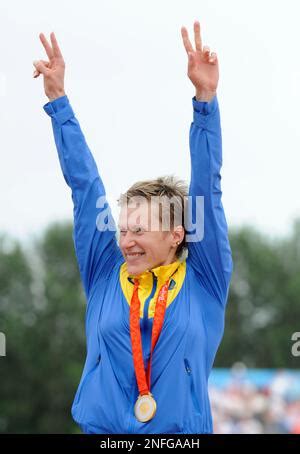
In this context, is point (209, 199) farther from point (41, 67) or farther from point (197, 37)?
point (41, 67)

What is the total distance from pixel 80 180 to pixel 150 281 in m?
0.64

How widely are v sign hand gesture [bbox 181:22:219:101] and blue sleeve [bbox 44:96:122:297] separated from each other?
68 cm

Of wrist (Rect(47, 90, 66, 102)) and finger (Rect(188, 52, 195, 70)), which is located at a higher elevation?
finger (Rect(188, 52, 195, 70))

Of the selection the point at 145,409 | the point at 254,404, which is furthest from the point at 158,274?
the point at 254,404

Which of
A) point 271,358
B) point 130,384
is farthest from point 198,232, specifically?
point 271,358

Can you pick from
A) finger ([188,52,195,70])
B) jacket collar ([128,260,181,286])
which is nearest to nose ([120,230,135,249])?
jacket collar ([128,260,181,286])

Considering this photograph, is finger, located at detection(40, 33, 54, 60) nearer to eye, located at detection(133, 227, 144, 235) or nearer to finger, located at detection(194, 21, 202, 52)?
finger, located at detection(194, 21, 202, 52)

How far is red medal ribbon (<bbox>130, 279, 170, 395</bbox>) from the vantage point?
14.1ft

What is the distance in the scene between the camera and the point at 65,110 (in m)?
4.72

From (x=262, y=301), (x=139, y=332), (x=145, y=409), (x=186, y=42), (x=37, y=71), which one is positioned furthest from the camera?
(x=262, y=301)

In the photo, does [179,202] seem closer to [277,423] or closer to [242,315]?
[277,423]

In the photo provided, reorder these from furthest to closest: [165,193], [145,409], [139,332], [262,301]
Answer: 1. [262,301]
2. [165,193]
3. [139,332]
4. [145,409]

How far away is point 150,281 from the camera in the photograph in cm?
460

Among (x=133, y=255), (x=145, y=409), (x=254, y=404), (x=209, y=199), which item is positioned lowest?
(x=254, y=404)
